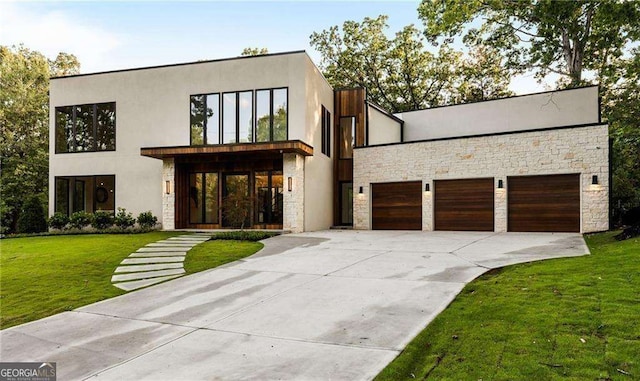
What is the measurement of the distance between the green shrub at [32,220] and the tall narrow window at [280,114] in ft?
38.0

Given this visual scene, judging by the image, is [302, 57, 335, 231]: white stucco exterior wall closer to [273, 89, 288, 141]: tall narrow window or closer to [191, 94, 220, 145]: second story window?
[273, 89, 288, 141]: tall narrow window

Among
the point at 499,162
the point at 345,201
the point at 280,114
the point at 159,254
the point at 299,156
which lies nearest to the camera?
the point at 159,254

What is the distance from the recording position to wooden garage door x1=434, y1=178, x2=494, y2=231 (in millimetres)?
14492

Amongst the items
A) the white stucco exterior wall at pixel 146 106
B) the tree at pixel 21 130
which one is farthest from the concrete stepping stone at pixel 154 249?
the tree at pixel 21 130

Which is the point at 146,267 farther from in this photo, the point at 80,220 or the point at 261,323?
the point at 80,220

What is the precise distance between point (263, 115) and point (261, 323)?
37.9ft

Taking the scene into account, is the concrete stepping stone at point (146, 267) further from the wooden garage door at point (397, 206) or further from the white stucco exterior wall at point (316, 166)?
the wooden garage door at point (397, 206)

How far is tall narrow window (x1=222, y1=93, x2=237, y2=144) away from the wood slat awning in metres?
0.97

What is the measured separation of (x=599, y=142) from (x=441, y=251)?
7.73m

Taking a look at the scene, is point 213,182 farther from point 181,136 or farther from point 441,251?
point 441,251

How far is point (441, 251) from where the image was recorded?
900cm

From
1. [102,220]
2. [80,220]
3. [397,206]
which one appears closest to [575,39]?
→ [397,206]

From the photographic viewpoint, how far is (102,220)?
1606 cm

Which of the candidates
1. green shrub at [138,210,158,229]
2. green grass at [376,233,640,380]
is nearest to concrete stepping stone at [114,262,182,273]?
green grass at [376,233,640,380]
